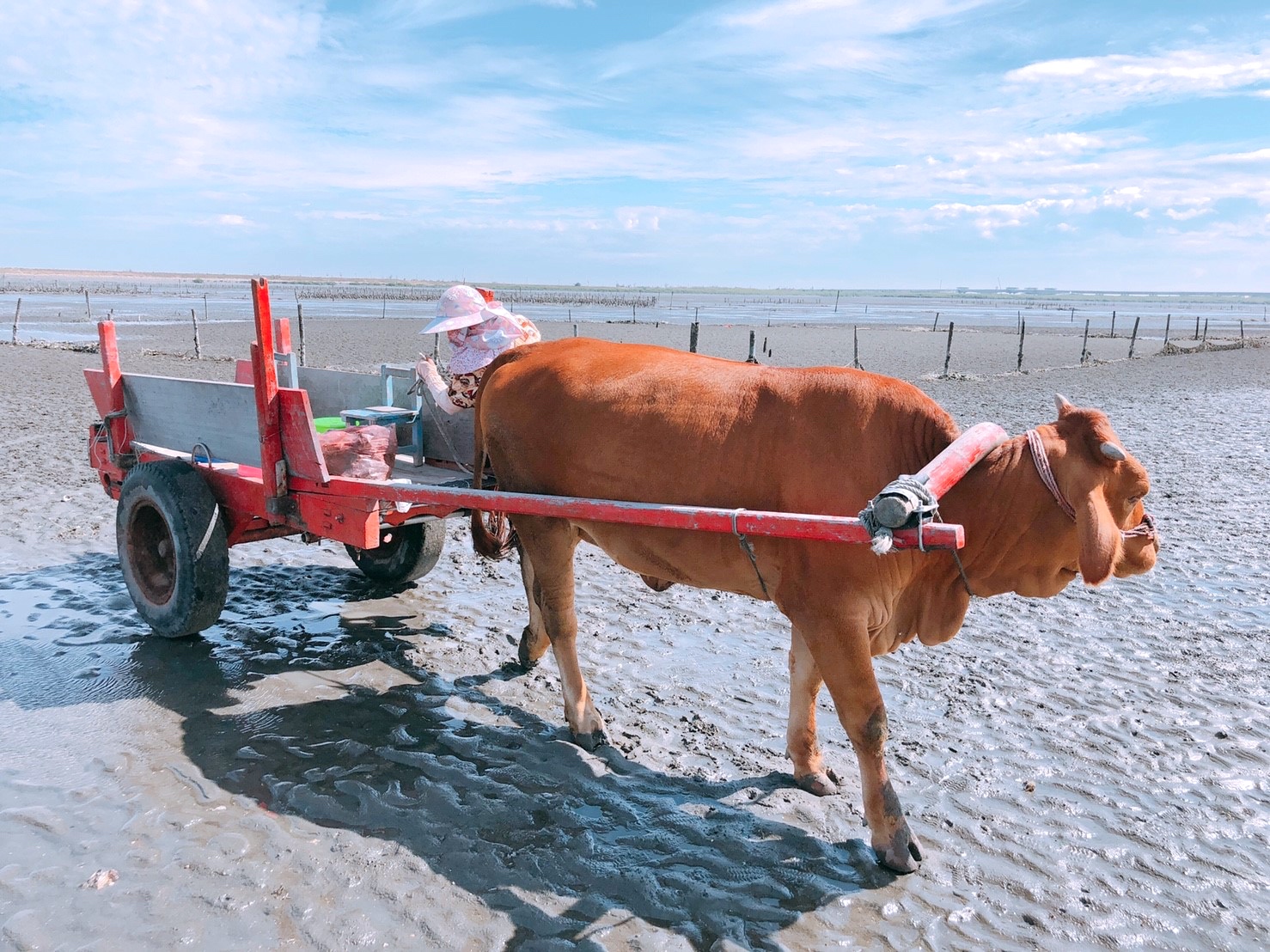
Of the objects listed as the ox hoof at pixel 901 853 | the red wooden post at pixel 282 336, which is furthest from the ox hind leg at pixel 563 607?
the red wooden post at pixel 282 336

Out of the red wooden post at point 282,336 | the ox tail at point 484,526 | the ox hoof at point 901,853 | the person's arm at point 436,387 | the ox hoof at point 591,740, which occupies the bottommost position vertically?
the ox hoof at point 591,740

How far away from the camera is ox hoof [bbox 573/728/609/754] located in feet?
14.7

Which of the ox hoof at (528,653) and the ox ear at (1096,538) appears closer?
the ox ear at (1096,538)

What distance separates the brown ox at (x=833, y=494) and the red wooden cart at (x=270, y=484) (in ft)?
0.79

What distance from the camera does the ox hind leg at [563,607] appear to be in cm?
454

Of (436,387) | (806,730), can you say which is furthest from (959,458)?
(436,387)

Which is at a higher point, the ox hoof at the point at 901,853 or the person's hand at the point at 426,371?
the person's hand at the point at 426,371

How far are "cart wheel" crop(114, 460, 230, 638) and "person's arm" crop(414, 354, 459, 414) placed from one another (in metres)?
1.37

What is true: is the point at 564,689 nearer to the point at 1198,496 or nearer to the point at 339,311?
the point at 1198,496

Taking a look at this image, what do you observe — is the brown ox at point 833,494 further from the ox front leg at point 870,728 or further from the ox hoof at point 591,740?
the ox hoof at point 591,740

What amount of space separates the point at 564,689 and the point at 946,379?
19574 mm

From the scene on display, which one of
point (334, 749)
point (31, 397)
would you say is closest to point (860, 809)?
point (334, 749)

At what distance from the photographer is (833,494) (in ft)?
11.8

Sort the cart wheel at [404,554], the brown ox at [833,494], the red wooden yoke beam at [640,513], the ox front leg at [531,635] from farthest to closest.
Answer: the cart wheel at [404,554] → the ox front leg at [531,635] → the brown ox at [833,494] → the red wooden yoke beam at [640,513]
